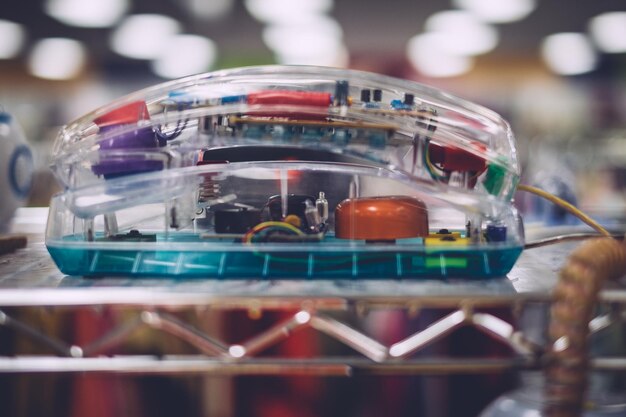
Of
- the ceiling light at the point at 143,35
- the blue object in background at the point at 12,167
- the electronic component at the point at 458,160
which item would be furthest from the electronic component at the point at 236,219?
the ceiling light at the point at 143,35

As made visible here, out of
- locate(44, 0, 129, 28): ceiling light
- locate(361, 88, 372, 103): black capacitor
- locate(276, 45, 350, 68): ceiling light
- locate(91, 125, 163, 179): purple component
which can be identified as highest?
locate(276, 45, 350, 68): ceiling light

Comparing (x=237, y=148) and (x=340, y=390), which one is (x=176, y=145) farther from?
(x=340, y=390)

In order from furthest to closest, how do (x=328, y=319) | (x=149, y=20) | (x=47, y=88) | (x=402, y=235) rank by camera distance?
(x=47, y=88), (x=149, y=20), (x=402, y=235), (x=328, y=319)

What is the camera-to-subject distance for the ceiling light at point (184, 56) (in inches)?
152

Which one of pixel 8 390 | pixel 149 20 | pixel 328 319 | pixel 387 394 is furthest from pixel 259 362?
pixel 149 20

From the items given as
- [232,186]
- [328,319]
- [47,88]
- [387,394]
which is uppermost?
[47,88]

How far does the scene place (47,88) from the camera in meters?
4.39

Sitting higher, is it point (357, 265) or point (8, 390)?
point (357, 265)

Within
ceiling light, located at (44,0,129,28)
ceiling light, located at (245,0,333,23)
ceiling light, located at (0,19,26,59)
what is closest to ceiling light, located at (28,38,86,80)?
ceiling light, located at (0,19,26,59)

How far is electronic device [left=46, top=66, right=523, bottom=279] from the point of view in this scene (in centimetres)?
65

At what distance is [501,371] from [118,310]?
1.31ft

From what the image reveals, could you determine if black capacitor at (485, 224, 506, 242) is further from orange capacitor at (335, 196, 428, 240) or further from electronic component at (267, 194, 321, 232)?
electronic component at (267, 194, 321, 232)

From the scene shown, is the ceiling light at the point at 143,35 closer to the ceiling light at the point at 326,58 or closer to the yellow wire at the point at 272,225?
the ceiling light at the point at 326,58

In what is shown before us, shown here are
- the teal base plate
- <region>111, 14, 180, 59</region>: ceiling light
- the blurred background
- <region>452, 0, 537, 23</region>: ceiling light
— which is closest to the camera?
the teal base plate
